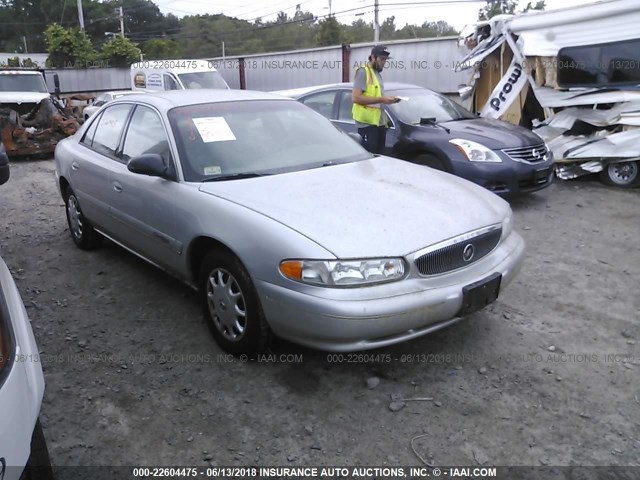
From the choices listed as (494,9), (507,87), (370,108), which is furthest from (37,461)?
(494,9)

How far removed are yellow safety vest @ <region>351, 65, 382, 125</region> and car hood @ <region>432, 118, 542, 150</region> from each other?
0.93 meters

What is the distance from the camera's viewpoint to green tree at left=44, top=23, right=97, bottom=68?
84.5ft

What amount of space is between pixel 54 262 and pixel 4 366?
360 centimetres

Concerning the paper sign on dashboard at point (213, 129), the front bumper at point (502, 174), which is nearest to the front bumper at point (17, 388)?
the paper sign on dashboard at point (213, 129)

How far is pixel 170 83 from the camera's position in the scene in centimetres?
1434

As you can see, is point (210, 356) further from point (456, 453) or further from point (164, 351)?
point (456, 453)

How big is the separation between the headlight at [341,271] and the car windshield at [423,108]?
4354 millimetres

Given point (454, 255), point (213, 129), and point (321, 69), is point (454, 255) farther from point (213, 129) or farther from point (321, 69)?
point (321, 69)

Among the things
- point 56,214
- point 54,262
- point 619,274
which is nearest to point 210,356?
point 54,262

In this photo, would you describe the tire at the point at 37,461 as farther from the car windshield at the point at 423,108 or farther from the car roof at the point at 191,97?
the car windshield at the point at 423,108

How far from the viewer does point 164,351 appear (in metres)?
3.39

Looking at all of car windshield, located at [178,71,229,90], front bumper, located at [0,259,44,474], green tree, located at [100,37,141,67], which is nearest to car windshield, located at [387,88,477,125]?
front bumper, located at [0,259,44,474]

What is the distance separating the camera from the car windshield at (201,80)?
46.3 ft

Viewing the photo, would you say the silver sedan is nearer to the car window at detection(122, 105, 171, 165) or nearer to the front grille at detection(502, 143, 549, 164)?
the car window at detection(122, 105, 171, 165)
